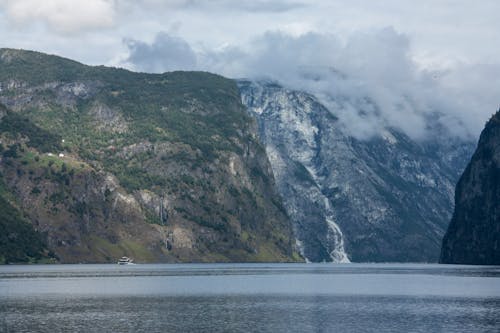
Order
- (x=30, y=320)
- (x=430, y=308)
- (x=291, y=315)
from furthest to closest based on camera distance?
(x=430, y=308) < (x=291, y=315) < (x=30, y=320)

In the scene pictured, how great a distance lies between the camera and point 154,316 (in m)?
167

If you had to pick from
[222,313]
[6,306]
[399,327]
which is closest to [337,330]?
[399,327]

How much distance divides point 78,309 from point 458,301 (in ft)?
252

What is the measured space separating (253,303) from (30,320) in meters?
55.4

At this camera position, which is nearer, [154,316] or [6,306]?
[154,316]

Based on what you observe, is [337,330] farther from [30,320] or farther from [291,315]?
[30,320]

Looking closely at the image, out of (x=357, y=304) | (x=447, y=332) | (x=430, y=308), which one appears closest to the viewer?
(x=447, y=332)

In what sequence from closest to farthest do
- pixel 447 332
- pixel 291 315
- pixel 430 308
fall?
pixel 447 332, pixel 291 315, pixel 430 308

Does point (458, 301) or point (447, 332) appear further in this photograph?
point (458, 301)

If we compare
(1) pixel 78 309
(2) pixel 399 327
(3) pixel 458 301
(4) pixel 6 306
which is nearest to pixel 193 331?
(2) pixel 399 327

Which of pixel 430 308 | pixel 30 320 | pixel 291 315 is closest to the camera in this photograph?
pixel 30 320

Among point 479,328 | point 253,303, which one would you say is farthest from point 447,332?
point 253,303

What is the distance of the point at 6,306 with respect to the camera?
183750 millimetres

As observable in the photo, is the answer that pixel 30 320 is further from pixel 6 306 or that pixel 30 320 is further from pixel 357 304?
pixel 357 304
